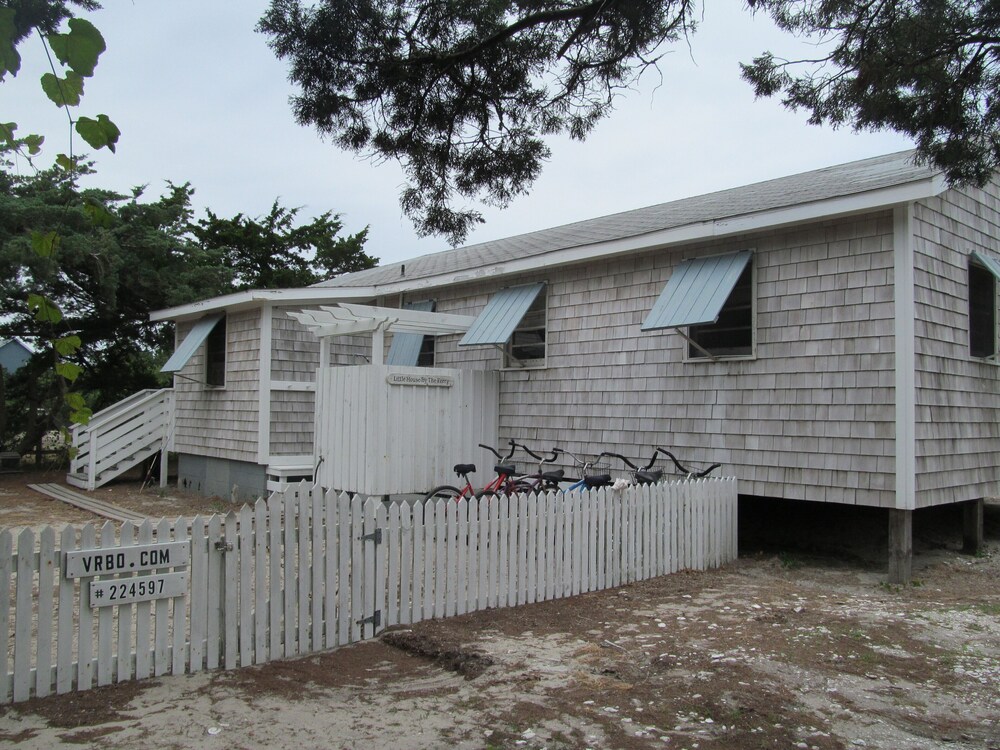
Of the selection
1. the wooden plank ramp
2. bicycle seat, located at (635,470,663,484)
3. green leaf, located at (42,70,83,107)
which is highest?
green leaf, located at (42,70,83,107)

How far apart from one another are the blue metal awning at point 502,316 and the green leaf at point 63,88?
8851mm

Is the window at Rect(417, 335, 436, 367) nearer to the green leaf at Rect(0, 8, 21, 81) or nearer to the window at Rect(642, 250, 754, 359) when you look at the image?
the window at Rect(642, 250, 754, 359)

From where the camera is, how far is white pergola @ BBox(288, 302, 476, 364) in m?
10.3

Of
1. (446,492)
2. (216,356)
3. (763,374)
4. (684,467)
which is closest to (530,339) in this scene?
(446,492)

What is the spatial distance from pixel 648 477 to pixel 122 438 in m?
11.4

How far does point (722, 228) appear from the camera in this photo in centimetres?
884

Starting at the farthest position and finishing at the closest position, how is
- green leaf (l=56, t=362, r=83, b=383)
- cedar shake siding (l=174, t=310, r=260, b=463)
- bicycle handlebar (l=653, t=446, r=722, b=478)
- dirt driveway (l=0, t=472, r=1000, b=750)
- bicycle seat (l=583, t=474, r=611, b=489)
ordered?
1. cedar shake siding (l=174, t=310, r=260, b=463)
2. bicycle handlebar (l=653, t=446, r=722, b=478)
3. bicycle seat (l=583, t=474, r=611, b=489)
4. dirt driveway (l=0, t=472, r=1000, b=750)
5. green leaf (l=56, t=362, r=83, b=383)

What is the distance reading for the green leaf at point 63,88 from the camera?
186cm

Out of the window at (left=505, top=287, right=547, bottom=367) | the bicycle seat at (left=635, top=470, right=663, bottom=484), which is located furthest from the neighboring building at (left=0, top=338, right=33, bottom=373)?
the bicycle seat at (left=635, top=470, right=663, bottom=484)

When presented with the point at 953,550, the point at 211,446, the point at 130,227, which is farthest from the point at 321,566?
the point at 130,227

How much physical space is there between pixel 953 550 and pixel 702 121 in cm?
663

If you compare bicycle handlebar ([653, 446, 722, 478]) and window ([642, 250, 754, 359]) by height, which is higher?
window ([642, 250, 754, 359])

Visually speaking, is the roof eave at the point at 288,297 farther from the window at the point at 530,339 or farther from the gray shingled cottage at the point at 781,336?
the window at the point at 530,339

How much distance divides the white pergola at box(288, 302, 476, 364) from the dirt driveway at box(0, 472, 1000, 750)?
489 cm
